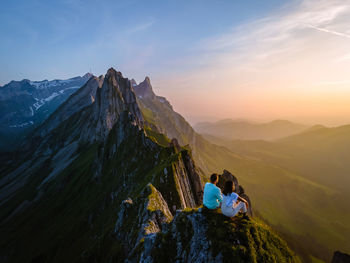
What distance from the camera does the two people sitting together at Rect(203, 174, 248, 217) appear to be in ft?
37.9

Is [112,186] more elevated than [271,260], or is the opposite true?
[271,260]

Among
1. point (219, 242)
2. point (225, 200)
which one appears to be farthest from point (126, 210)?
point (225, 200)

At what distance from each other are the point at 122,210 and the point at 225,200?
2796 centimetres

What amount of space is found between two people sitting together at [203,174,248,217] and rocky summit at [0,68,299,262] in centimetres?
77

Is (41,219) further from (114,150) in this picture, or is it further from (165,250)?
(165,250)

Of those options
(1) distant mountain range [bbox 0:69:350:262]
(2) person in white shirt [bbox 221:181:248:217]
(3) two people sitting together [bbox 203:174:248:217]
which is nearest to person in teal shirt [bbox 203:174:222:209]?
(3) two people sitting together [bbox 203:174:248:217]

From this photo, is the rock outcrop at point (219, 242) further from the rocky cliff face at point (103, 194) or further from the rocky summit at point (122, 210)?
the rocky cliff face at point (103, 194)

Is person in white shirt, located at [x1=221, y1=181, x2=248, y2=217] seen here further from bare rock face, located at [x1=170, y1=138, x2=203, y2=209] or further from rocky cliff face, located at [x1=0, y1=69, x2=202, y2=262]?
bare rock face, located at [x1=170, y1=138, x2=203, y2=209]

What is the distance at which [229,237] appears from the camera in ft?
37.6

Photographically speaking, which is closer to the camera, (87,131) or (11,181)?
(87,131)

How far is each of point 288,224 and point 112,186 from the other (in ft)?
612

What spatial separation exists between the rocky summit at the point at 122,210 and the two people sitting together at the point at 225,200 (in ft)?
2.52

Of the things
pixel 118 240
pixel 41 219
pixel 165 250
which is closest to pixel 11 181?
pixel 41 219

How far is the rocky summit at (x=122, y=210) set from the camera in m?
12.2
